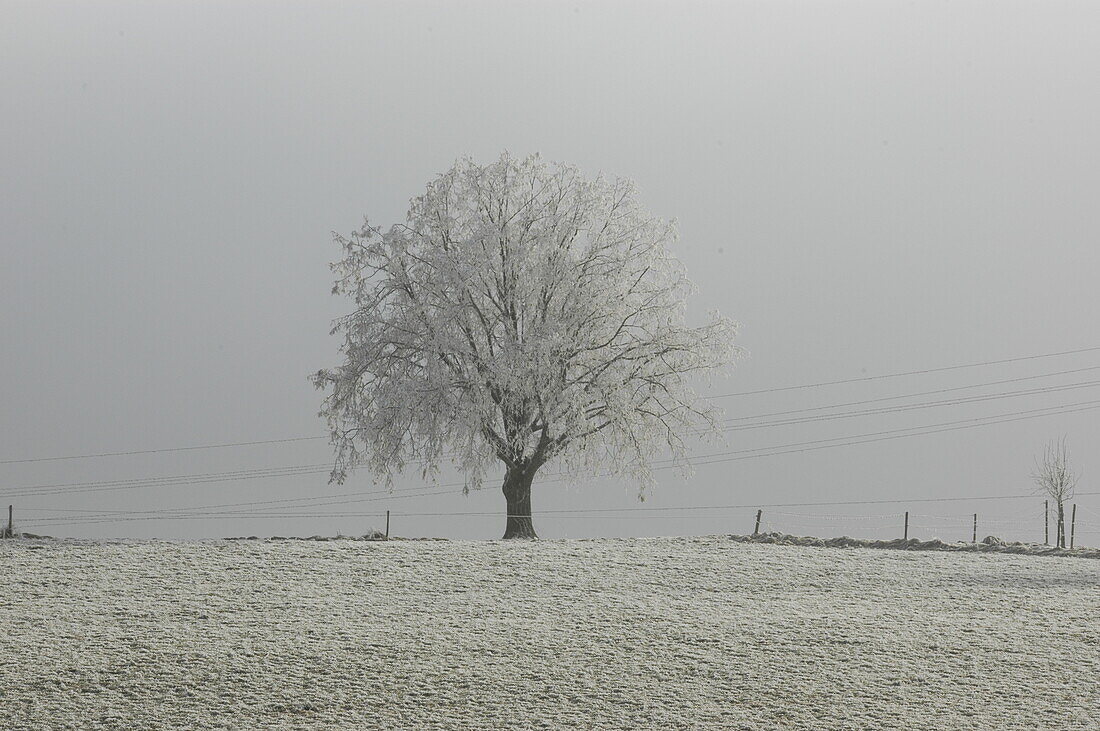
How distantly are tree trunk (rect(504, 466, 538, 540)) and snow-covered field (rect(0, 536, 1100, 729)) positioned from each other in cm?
668

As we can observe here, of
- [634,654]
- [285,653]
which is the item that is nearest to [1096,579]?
[634,654]

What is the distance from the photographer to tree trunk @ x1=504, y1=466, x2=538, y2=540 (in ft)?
89.2

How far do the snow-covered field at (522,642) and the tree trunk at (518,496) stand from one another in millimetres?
6678

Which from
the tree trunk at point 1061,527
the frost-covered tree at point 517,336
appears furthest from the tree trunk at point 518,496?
the tree trunk at point 1061,527

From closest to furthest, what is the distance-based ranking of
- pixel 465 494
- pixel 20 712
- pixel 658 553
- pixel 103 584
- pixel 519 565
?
pixel 20 712 → pixel 103 584 → pixel 519 565 → pixel 658 553 → pixel 465 494

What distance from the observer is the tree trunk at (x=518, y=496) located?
2720 cm

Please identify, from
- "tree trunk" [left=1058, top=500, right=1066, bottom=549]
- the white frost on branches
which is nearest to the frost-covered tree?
the white frost on branches

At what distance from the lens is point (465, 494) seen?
27297 millimetres

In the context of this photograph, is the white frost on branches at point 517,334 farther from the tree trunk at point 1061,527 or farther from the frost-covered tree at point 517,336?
the tree trunk at point 1061,527

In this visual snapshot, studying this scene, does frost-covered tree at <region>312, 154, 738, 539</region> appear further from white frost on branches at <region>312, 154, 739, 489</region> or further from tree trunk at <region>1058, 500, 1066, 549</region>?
tree trunk at <region>1058, 500, 1066, 549</region>

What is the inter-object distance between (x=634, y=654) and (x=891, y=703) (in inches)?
113

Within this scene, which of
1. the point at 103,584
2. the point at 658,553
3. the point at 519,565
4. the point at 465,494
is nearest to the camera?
the point at 103,584

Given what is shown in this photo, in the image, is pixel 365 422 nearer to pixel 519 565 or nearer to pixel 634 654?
pixel 519 565

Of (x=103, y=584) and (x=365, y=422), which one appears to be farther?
(x=365, y=422)
